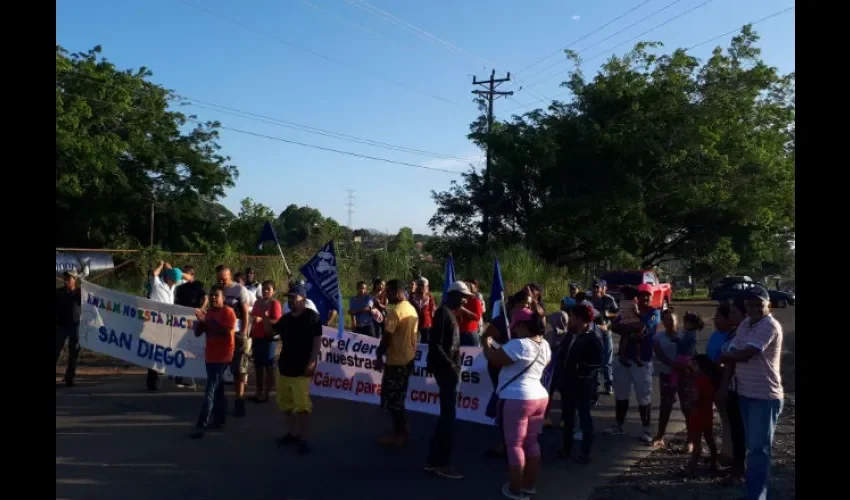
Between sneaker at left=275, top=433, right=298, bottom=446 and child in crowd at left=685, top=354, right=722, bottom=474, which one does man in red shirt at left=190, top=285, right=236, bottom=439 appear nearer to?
sneaker at left=275, top=433, right=298, bottom=446

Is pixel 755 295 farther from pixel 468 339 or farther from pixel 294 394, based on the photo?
pixel 294 394

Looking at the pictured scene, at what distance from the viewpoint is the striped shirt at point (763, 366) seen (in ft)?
16.8

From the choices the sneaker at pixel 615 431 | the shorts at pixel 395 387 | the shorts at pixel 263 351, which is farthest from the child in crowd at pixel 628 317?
the shorts at pixel 263 351

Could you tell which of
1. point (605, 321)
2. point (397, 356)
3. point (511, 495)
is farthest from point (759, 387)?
point (605, 321)

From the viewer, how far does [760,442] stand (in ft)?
16.8

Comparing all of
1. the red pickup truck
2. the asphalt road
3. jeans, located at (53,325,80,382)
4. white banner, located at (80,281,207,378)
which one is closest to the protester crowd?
the asphalt road

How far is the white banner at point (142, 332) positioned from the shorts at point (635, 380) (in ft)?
18.6

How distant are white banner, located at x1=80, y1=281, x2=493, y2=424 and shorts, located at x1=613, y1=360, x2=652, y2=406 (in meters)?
1.53

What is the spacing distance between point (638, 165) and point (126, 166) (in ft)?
77.8

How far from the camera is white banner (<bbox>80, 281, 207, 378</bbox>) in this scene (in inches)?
372

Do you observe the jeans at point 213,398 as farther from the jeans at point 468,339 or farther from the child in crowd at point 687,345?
the child in crowd at point 687,345

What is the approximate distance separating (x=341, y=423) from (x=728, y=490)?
4415 mm

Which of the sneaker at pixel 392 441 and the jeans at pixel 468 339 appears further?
the jeans at pixel 468 339
